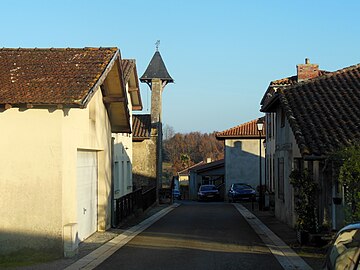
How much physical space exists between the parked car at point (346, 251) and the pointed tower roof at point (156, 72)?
39.2 meters

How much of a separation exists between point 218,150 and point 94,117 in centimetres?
9219

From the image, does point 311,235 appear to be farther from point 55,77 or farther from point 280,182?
point 280,182

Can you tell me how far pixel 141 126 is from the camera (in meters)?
40.6

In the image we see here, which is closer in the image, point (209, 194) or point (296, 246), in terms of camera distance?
point (296, 246)

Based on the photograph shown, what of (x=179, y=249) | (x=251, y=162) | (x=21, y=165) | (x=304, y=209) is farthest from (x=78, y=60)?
(x=251, y=162)

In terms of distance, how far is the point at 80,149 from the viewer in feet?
51.1

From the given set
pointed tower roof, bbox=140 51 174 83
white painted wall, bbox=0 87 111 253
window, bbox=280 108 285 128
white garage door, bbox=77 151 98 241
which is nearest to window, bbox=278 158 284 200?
window, bbox=280 108 285 128

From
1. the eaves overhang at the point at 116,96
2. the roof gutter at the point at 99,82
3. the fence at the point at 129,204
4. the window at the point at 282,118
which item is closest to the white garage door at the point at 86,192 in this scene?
the eaves overhang at the point at 116,96

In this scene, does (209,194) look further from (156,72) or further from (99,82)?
(99,82)

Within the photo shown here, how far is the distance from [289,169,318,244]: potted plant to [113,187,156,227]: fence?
22.8 feet

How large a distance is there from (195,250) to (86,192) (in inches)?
147

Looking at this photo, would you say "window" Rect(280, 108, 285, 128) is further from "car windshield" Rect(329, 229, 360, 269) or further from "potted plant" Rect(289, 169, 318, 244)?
"car windshield" Rect(329, 229, 360, 269)

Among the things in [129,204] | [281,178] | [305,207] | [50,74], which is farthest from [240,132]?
[50,74]

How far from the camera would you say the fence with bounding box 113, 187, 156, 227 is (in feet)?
68.1
